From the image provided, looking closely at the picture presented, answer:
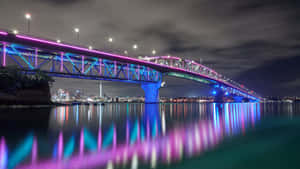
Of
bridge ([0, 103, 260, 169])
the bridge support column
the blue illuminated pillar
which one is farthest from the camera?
the blue illuminated pillar

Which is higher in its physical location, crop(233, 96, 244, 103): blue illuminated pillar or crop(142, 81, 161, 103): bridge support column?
crop(142, 81, 161, 103): bridge support column

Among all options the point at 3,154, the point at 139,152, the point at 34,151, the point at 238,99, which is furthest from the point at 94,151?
the point at 238,99

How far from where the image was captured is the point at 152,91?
74.6m

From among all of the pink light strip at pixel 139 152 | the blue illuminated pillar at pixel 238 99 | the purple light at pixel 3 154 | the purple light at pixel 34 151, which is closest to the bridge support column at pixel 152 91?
the pink light strip at pixel 139 152

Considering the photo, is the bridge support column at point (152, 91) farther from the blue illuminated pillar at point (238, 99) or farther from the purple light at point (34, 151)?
the blue illuminated pillar at point (238, 99)

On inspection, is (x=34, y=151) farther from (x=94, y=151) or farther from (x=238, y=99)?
(x=238, y=99)

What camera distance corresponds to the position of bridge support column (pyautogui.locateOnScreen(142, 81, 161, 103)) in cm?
7328

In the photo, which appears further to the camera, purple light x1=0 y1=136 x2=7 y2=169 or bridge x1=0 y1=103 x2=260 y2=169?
bridge x1=0 y1=103 x2=260 y2=169

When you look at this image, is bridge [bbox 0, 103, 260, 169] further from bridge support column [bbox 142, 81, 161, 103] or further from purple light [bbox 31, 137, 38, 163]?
bridge support column [bbox 142, 81, 161, 103]

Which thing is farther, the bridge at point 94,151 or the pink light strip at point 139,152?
the bridge at point 94,151

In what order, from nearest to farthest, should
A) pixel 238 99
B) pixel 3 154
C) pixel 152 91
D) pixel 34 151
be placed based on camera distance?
pixel 3 154 < pixel 34 151 < pixel 152 91 < pixel 238 99

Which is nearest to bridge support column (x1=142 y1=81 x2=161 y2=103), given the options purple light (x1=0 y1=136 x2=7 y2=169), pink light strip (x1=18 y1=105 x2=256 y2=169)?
pink light strip (x1=18 y1=105 x2=256 y2=169)

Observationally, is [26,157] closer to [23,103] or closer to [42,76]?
[23,103]

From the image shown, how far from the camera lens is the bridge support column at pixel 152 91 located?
73.3m
